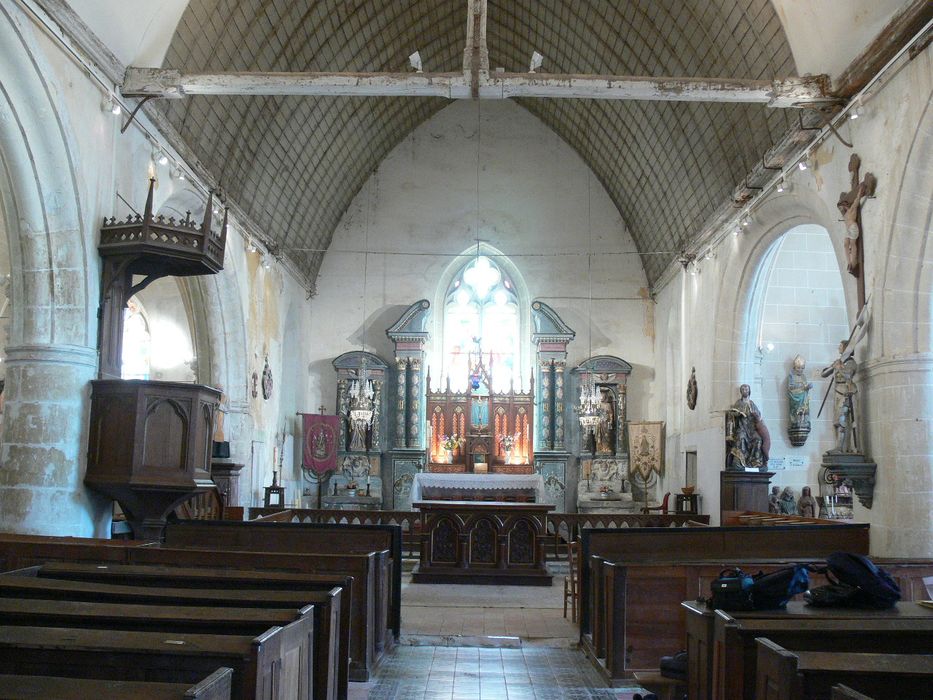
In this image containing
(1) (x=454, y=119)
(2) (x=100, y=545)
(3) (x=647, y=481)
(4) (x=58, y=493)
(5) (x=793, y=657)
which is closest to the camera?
(5) (x=793, y=657)

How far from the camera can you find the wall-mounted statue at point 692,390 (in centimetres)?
1569

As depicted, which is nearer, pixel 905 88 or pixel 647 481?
pixel 905 88

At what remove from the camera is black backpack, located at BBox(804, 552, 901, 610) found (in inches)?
175

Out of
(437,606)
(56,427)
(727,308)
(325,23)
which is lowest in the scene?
(437,606)

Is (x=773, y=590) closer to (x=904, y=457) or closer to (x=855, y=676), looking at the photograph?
(x=855, y=676)

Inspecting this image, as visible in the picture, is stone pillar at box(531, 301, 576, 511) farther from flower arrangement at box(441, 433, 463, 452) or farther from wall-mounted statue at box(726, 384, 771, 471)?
wall-mounted statue at box(726, 384, 771, 471)

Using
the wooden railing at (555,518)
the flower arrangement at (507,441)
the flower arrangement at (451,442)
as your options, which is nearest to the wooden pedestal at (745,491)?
the wooden railing at (555,518)

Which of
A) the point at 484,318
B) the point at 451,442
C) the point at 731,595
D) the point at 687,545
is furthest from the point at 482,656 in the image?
the point at 484,318

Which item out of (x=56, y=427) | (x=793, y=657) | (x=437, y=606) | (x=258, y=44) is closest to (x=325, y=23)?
(x=258, y=44)

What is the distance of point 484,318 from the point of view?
20375 mm

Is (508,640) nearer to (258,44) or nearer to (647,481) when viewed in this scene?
(258,44)

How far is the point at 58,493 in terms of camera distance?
8.30 m

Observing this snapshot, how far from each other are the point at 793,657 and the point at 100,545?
16.7ft

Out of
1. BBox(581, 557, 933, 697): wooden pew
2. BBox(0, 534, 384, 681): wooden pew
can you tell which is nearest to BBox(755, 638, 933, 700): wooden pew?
BBox(581, 557, 933, 697): wooden pew
